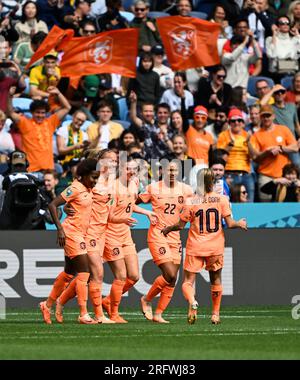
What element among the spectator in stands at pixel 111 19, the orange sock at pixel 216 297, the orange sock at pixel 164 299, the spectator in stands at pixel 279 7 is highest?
the orange sock at pixel 216 297

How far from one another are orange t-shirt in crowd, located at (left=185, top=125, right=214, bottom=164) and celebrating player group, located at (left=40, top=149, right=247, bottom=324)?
14.4 ft

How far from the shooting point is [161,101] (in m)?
24.1

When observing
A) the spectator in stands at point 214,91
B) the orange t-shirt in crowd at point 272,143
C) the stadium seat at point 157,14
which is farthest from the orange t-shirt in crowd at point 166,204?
the stadium seat at point 157,14

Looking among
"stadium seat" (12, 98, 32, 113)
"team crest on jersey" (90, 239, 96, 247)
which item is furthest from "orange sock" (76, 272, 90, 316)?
"stadium seat" (12, 98, 32, 113)

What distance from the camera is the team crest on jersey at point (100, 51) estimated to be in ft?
77.5

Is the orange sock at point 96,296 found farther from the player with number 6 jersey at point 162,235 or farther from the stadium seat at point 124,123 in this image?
the stadium seat at point 124,123

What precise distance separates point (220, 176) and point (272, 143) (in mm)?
2129

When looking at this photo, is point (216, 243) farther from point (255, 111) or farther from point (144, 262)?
point (255, 111)

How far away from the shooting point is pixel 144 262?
20922 mm

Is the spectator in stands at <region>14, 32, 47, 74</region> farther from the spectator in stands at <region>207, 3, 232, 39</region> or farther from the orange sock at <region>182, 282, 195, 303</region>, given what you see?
the orange sock at <region>182, 282, 195, 303</region>

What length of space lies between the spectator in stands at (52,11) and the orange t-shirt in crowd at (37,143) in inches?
135

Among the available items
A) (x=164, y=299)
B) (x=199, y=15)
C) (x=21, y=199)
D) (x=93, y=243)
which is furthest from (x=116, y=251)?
(x=199, y=15)

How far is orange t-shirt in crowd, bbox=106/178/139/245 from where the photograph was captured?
58.2 ft
